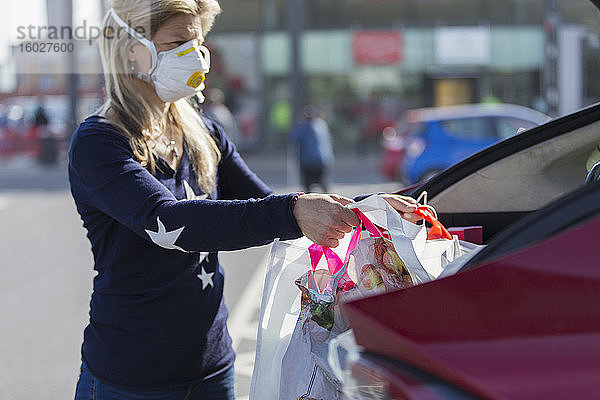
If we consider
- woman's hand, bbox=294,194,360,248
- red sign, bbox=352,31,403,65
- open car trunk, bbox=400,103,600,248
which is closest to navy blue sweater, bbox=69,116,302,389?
woman's hand, bbox=294,194,360,248

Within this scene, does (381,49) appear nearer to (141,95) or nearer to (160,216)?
(141,95)

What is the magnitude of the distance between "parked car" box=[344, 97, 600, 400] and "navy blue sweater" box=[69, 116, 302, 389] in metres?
0.57

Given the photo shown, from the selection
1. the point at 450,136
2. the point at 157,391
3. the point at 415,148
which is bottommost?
the point at 415,148

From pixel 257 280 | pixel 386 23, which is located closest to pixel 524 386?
pixel 257 280

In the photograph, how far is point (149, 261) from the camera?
6.75 feet

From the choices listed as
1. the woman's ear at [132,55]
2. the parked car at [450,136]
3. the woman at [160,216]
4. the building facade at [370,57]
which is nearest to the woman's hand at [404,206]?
the woman at [160,216]

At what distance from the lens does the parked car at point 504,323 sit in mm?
1179

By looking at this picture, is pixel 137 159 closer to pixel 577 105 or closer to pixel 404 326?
pixel 404 326

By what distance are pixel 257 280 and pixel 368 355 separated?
6080mm

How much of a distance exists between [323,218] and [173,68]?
2.54ft

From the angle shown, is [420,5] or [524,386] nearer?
[524,386]

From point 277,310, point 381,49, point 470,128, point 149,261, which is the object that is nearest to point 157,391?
point 149,261

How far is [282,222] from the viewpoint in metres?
1.76

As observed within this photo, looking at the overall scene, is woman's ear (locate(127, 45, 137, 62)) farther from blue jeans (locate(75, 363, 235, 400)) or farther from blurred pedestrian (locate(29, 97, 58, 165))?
blurred pedestrian (locate(29, 97, 58, 165))
